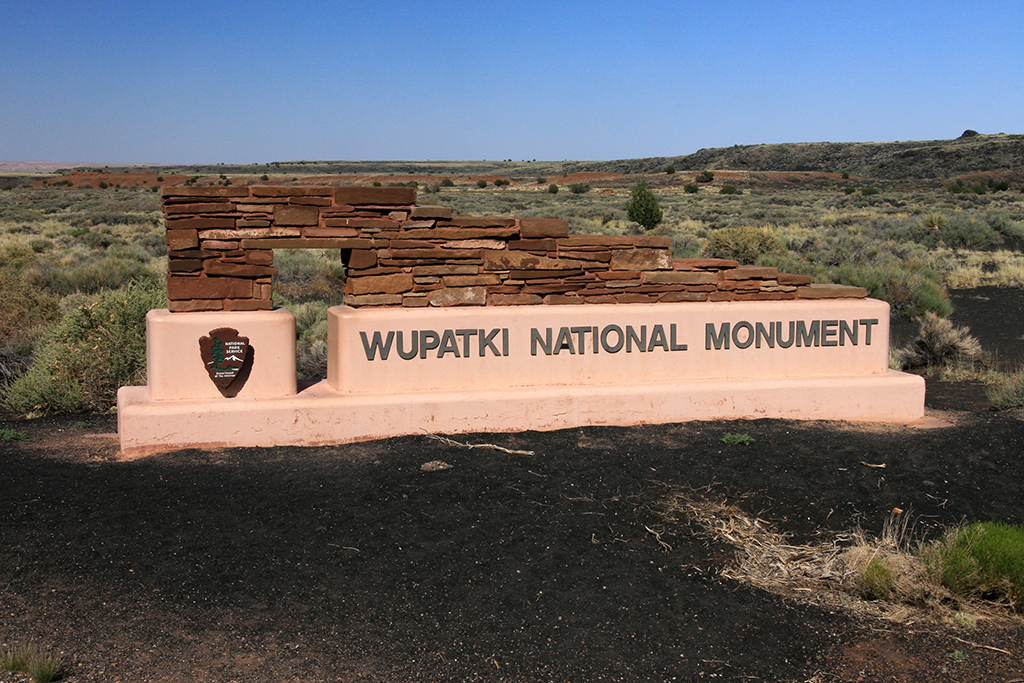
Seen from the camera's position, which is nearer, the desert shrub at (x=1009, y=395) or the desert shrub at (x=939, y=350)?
the desert shrub at (x=1009, y=395)

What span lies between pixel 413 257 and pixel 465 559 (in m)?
3.06

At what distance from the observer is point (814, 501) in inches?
238

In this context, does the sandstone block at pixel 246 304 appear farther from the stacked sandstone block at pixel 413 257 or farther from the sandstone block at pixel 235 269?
the sandstone block at pixel 235 269

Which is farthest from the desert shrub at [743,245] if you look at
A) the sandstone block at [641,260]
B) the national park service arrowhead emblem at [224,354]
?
the national park service arrowhead emblem at [224,354]

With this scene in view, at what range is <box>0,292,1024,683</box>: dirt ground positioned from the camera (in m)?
4.14

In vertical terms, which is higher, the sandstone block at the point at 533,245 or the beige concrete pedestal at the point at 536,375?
the sandstone block at the point at 533,245

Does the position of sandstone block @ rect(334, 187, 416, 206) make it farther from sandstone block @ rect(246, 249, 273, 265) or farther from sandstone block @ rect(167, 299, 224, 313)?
sandstone block @ rect(167, 299, 224, 313)

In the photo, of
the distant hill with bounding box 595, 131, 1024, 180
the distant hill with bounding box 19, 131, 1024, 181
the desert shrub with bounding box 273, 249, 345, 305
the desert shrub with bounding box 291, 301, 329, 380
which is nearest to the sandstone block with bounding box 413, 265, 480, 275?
the desert shrub with bounding box 291, 301, 329, 380

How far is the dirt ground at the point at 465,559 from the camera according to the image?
414cm

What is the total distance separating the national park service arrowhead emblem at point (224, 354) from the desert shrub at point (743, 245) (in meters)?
15.8

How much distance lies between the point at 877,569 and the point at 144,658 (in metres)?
→ 3.59

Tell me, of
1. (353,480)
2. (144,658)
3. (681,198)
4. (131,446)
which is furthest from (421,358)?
(681,198)

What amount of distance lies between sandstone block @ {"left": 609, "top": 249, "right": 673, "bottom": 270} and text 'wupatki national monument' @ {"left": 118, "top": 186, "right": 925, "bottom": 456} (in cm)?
2

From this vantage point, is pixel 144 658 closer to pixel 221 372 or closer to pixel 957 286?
pixel 221 372
